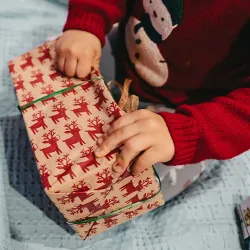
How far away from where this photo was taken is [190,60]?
1.97 ft

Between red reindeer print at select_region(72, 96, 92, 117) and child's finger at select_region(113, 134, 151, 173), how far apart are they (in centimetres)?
7

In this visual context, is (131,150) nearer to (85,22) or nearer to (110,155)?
(110,155)

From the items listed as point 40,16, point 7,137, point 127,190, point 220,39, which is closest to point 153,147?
point 127,190

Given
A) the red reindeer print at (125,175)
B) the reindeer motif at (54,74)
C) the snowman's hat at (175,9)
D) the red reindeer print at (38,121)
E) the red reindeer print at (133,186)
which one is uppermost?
the snowman's hat at (175,9)

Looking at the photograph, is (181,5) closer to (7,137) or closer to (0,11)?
(7,137)

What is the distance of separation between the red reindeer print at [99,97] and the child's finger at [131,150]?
0.20 feet

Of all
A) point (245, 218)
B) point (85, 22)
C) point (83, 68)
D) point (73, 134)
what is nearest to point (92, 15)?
point (85, 22)

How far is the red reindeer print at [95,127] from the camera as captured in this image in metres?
0.47

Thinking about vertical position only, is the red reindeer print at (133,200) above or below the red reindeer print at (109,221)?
above

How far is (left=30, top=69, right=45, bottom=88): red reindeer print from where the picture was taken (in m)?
0.53

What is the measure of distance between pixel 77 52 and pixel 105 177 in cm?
20

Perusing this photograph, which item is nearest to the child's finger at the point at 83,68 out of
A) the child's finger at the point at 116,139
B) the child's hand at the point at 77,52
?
the child's hand at the point at 77,52

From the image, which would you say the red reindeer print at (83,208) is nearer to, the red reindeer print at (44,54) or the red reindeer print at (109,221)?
the red reindeer print at (109,221)

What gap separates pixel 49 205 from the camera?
0.64 meters
